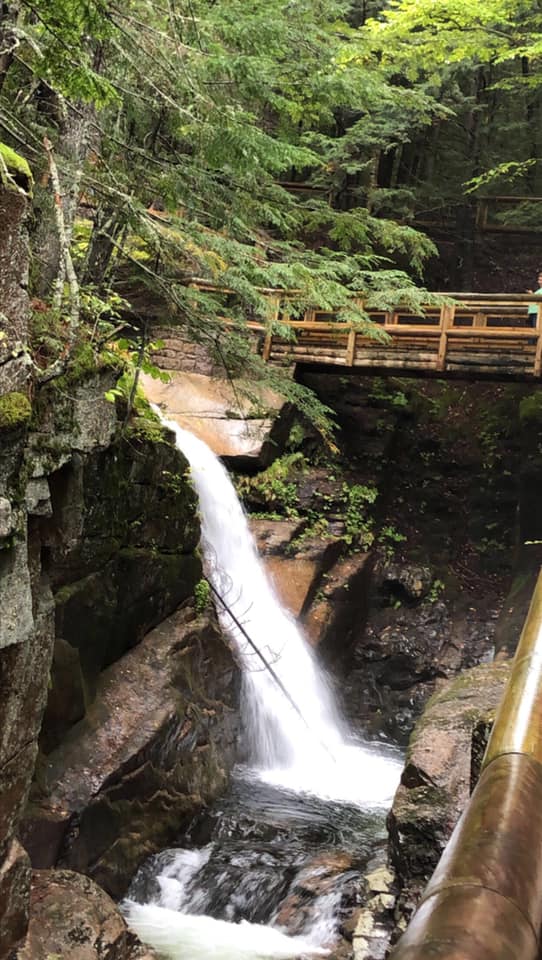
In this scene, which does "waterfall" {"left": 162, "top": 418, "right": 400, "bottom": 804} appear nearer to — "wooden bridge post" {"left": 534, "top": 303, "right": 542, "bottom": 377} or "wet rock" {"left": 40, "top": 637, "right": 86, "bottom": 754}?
"wet rock" {"left": 40, "top": 637, "right": 86, "bottom": 754}

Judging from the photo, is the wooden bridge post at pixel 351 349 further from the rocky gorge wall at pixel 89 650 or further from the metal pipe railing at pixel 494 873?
the metal pipe railing at pixel 494 873

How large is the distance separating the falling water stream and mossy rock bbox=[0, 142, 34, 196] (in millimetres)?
4741

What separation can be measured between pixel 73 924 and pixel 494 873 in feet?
14.6

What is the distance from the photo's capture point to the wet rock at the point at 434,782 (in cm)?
449

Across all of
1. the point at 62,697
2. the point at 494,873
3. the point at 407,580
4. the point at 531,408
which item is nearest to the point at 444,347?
the point at 531,408

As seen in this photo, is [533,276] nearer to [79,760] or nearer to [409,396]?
[409,396]

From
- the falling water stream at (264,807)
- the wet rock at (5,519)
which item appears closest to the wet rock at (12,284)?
the wet rock at (5,519)

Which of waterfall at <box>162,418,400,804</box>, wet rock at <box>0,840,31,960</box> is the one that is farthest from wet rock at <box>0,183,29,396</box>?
waterfall at <box>162,418,400,804</box>

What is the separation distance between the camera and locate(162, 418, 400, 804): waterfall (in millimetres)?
8500

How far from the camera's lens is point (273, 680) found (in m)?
9.38

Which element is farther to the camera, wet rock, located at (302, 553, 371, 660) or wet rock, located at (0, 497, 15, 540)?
wet rock, located at (302, 553, 371, 660)

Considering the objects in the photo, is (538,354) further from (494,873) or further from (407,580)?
(494,873)

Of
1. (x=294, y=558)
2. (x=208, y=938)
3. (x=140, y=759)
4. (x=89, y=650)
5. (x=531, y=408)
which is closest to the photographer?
(x=208, y=938)

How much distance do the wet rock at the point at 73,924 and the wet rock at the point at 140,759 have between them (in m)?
0.61
